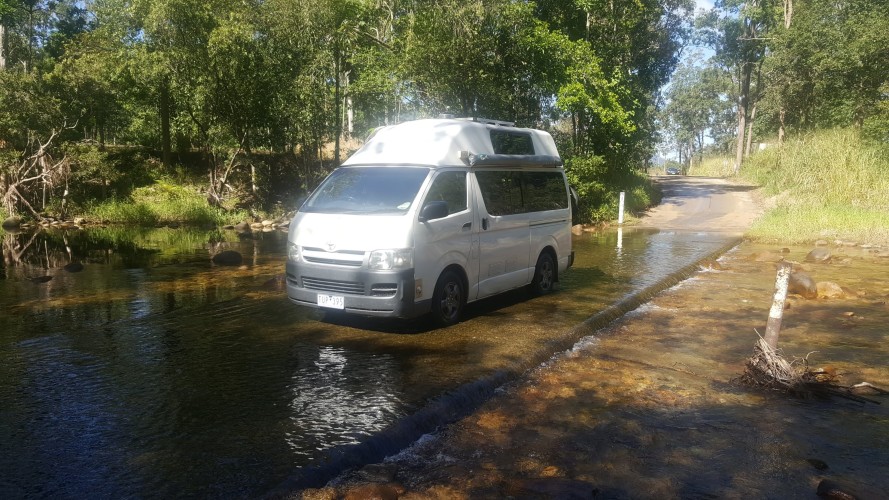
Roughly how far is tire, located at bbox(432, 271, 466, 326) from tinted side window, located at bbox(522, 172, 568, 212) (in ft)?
6.63

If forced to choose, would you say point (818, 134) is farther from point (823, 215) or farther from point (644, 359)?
point (644, 359)

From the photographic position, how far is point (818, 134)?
28.0 m

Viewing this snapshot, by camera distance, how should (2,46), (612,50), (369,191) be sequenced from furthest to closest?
(2,46), (612,50), (369,191)

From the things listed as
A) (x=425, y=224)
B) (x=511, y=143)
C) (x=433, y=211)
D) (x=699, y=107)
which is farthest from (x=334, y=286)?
(x=699, y=107)

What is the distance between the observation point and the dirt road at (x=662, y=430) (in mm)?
4230

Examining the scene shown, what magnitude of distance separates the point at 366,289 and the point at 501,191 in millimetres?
2741

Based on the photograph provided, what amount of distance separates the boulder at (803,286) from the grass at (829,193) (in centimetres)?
761

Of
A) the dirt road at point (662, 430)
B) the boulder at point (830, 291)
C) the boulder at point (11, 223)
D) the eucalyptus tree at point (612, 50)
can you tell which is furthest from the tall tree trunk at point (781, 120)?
the boulder at point (11, 223)

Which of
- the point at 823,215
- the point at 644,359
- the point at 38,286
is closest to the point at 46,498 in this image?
the point at 644,359

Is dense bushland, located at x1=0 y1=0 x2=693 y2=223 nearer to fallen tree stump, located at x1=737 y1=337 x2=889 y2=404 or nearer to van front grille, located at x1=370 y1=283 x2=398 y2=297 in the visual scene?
van front grille, located at x1=370 y1=283 x2=398 y2=297

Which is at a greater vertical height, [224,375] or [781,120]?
[781,120]

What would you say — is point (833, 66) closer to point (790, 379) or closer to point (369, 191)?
point (790, 379)

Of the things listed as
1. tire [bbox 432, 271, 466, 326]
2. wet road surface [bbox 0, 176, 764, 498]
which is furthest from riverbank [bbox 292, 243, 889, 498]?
tire [bbox 432, 271, 466, 326]

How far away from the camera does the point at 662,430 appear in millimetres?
5215
